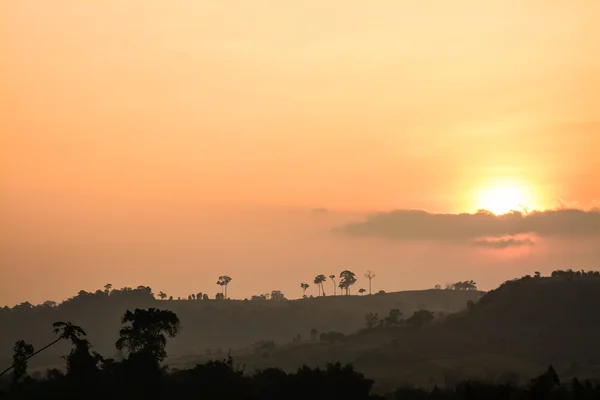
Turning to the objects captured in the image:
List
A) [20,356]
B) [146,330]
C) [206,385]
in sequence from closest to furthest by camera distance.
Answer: [206,385] < [20,356] < [146,330]

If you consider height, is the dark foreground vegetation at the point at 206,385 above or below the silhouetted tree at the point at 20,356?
below

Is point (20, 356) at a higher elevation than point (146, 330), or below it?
below

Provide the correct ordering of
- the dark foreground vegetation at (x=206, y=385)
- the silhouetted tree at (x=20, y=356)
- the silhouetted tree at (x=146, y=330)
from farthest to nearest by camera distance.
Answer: the silhouetted tree at (x=146, y=330)
the dark foreground vegetation at (x=206, y=385)
the silhouetted tree at (x=20, y=356)

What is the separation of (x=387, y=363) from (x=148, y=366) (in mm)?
83684

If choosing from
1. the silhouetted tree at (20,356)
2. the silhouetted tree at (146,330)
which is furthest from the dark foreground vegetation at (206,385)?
the silhouetted tree at (146,330)

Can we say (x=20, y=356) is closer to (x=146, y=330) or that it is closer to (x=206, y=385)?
(x=146, y=330)

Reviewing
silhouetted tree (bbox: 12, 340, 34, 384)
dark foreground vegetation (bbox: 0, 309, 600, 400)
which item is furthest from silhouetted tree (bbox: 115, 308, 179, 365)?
silhouetted tree (bbox: 12, 340, 34, 384)

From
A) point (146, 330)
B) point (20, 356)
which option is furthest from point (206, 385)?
point (20, 356)

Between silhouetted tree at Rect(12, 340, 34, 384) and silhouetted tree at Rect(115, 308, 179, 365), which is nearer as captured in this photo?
silhouetted tree at Rect(12, 340, 34, 384)

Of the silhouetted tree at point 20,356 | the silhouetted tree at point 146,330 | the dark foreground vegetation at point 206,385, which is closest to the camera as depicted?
the silhouetted tree at point 20,356

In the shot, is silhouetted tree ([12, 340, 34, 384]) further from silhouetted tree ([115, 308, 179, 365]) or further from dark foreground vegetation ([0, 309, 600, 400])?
silhouetted tree ([115, 308, 179, 365])

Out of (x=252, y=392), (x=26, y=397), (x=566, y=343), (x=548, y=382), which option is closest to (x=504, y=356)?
(x=566, y=343)

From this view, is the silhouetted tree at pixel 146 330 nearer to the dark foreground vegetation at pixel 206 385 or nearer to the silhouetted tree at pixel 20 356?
the dark foreground vegetation at pixel 206 385

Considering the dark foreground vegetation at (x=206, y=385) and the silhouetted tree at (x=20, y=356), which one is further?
the dark foreground vegetation at (x=206, y=385)
